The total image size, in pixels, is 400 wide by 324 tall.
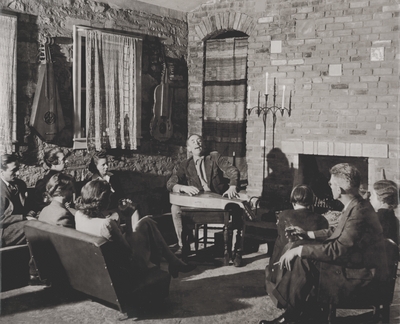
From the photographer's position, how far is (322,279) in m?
3.20

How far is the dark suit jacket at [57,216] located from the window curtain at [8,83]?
Result: 5.71 ft

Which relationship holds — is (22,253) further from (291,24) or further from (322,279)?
(291,24)

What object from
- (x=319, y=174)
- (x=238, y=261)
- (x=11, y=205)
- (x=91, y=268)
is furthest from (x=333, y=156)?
(x=11, y=205)

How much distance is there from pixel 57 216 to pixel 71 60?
9.14 ft


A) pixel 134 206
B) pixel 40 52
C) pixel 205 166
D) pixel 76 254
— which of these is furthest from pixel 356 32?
pixel 76 254

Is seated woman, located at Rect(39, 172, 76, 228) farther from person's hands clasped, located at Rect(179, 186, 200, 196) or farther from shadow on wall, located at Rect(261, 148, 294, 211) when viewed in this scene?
shadow on wall, located at Rect(261, 148, 294, 211)

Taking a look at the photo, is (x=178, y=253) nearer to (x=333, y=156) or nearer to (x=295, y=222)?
(x=295, y=222)

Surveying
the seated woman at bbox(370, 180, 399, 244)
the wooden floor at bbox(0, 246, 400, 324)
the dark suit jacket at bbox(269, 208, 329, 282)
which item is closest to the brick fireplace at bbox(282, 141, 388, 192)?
the wooden floor at bbox(0, 246, 400, 324)

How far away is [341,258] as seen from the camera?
3107mm

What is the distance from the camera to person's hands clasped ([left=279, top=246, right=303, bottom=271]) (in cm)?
323

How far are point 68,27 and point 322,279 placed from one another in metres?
4.67

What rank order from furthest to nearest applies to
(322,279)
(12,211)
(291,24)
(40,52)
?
(291,24), (40,52), (12,211), (322,279)

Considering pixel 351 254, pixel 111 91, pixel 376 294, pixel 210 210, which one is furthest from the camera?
pixel 111 91

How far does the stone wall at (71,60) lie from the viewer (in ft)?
18.5
